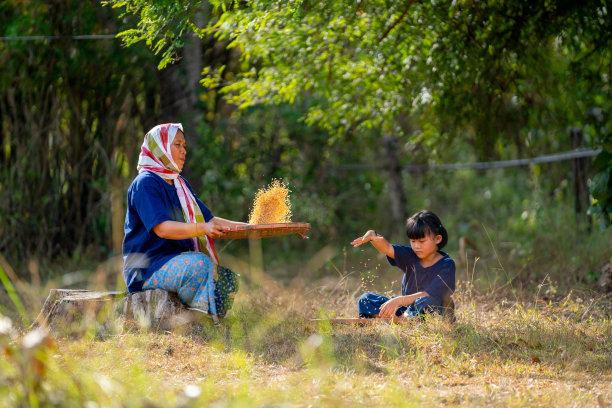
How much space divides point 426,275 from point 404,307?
279mm

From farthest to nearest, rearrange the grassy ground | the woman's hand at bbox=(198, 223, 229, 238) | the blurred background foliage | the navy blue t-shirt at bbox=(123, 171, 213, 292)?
the blurred background foliage < the navy blue t-shirt at bbox=(123, 171, 213, 292) < the woman's hand at bbox=(198, 223, 229, 238) < the grassy ground

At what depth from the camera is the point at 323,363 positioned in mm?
3488

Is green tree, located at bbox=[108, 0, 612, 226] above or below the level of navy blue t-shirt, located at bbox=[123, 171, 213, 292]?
above

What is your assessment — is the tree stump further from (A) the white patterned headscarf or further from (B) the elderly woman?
(A) the white patterned headscarf

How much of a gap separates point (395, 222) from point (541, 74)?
3.63 metres

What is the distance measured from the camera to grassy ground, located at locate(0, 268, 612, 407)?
100 inches

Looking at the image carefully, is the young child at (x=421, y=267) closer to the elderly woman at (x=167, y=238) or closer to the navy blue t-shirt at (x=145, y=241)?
the elderly woman at (x=167, y=238)

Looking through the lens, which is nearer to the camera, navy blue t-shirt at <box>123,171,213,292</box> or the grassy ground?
the grassy ground

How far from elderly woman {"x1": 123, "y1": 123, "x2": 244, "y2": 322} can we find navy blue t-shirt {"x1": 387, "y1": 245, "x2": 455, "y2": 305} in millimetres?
1136

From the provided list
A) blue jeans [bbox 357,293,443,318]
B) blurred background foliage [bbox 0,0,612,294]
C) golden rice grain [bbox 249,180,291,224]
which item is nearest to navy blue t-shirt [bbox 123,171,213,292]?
golden rice grain [bbox 249,180,291,224]

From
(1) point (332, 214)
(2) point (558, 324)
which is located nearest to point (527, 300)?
(2) point (558, 324)

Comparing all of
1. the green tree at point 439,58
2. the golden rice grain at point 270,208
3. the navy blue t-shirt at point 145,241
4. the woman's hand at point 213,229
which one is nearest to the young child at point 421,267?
the golden rice grain at point 270,208

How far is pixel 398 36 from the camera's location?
5.81m

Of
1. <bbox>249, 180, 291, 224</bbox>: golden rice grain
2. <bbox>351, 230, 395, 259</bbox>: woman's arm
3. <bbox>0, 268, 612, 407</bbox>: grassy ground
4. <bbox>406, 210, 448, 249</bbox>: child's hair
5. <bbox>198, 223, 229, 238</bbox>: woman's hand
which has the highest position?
<bbox>249, 180, 291, 224</bbox>: golden rice grain
